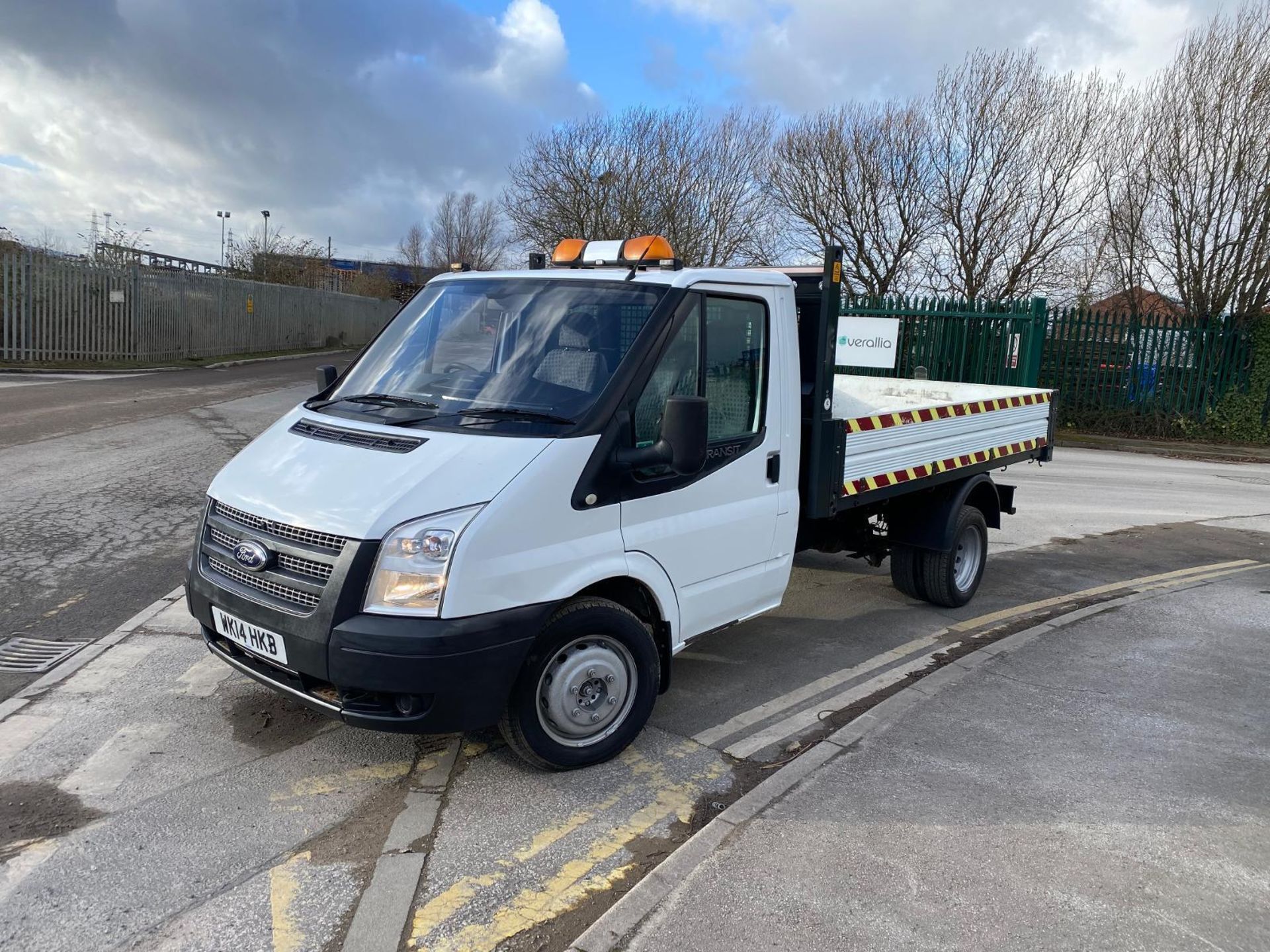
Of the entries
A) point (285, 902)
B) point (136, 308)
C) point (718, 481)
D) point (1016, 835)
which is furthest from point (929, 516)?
point (136, 308)

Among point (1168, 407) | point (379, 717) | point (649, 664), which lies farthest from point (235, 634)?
point (1168, 407)

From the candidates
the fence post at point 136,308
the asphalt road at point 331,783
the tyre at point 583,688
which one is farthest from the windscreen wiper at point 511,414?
the fence post at point 136,308

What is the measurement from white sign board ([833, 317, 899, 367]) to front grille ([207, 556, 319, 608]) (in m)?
14.6

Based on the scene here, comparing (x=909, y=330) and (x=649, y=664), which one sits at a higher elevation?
(x=909, y=330)

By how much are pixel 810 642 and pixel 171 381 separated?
18473 millimetres

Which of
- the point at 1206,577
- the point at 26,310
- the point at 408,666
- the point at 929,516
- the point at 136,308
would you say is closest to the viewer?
the point at 408,666

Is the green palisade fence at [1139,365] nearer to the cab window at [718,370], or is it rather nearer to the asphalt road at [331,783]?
the asphalt road at [331,783]

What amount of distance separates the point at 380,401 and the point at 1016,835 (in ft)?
10.6

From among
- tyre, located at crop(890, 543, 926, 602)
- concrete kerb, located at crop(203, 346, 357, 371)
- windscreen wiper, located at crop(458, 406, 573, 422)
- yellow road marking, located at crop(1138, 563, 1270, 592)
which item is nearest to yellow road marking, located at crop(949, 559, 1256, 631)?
yellow road marking, located at crop(1138, 563, 1270, 592)

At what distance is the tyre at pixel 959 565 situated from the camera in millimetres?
6406

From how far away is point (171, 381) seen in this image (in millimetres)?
20156

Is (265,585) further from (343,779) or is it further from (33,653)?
(33,653)

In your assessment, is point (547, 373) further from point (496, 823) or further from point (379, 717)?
point (496, 823)

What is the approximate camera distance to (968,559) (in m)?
6.79
